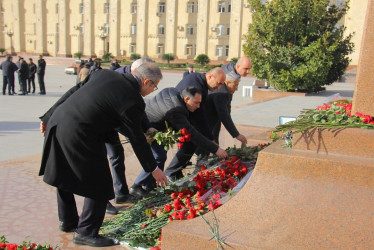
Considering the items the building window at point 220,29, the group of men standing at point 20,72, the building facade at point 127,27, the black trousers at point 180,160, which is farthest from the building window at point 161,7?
the black trousers at point 180,160

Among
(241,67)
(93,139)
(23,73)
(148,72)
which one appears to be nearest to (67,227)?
(93,139)

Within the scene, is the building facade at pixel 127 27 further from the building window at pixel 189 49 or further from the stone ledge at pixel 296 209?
the stone ledge at pixel 296 209

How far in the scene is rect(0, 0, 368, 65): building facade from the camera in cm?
4416

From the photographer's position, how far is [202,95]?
15.4 ft

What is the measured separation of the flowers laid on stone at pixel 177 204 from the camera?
10.4 ft


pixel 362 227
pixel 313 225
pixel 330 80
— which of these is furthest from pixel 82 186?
pixel 330 80

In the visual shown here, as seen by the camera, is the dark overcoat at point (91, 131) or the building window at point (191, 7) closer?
the dark overcoat at point (91, 131)

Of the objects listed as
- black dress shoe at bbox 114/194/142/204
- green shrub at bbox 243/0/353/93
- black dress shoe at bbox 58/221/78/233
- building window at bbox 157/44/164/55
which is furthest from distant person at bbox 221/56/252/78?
building window at bbox 157/44/164/55

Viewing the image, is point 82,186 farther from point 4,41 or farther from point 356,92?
point 4,41

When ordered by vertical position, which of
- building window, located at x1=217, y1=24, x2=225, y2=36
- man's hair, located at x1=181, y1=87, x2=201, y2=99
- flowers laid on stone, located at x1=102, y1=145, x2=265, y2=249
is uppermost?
building window, located at x1=217, y1=24, x2=225, y2=36

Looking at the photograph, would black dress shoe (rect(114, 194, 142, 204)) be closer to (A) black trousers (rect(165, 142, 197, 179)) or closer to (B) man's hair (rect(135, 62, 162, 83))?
(A) black trousers (rect(165, 142, 197, 179))

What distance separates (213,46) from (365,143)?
4300cm

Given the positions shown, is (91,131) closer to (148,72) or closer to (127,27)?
(148,72)

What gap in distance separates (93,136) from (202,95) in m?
1.88
